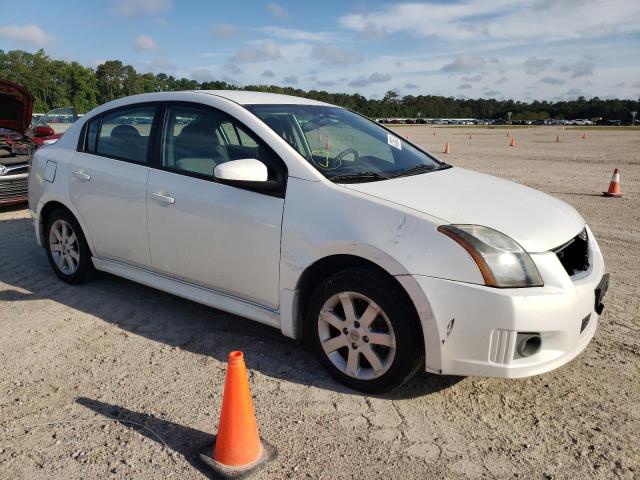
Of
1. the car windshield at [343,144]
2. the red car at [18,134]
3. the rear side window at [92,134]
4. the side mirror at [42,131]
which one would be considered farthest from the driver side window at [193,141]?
the side mirror at [42,131]

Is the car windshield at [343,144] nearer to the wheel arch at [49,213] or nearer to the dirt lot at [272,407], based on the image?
the dirt lot at [272,407]

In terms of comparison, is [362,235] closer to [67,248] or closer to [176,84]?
[67,248]

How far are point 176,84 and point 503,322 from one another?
22.7m

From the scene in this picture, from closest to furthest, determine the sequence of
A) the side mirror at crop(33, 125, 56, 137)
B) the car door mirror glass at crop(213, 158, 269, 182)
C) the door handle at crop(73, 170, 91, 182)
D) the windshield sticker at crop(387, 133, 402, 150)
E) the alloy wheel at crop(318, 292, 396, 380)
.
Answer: the alloy wheel at crop(318, 292, 396, 380)
the car door mirror glass at crop(213, 158, 269, 182)
the windshield sticker at crop(387, 133, 402, 150)
the door handle at crop(73, 170, 91, 182)
the side mirror at crop(33, 125, 56, 137)

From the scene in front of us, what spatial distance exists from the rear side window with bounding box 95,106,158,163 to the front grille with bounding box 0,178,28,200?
166 inches

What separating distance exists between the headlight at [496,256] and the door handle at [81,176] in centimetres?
311

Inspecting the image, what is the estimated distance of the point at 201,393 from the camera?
3.16 meters

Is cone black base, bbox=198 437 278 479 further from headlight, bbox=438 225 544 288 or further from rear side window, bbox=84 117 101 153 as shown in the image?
rear side window, bbox=84 117 101 153

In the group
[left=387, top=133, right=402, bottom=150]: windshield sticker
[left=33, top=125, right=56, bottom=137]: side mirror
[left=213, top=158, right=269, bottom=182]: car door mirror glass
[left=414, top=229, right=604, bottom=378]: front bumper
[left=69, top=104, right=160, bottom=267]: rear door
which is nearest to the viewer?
[left=414, top=229, right=604, bottom=378]: front bumper

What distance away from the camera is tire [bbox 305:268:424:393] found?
2908 millimetres

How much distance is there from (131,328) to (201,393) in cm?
120

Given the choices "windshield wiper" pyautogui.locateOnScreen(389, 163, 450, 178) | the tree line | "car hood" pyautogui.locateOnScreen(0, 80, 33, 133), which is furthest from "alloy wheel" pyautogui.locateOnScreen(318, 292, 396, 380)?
the tree line

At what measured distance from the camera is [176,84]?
23.0 meters

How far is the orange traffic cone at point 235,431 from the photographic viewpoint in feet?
8.01
